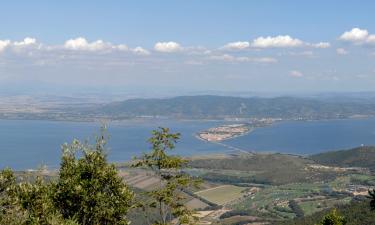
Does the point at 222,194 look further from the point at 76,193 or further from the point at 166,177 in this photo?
the point at 76,193

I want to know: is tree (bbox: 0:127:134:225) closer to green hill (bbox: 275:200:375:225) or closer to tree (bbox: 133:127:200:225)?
tree (bbox: 133:127:200:225)

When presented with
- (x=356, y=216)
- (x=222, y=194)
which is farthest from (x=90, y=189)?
(x=222, y=194)

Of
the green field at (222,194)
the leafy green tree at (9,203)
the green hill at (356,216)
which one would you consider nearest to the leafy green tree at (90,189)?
the leafy green tree at (9,203)

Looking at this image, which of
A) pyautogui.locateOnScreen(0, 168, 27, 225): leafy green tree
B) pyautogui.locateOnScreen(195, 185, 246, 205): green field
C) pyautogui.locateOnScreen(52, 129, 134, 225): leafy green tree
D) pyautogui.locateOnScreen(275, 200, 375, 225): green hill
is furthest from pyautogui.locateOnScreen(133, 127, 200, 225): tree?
pyautogui.locateOnScreen(195, 185, 246, 205): green field

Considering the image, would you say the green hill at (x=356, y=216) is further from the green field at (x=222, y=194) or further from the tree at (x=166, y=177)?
the tree at (x=166, y=177)

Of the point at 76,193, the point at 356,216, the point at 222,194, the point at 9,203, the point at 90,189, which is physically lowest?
the point at 222,194

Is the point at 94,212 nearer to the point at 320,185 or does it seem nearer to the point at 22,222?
the point at 22,222
